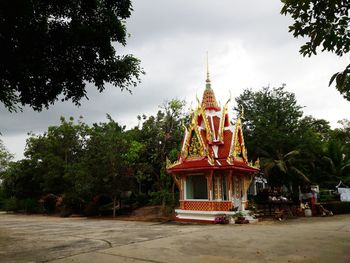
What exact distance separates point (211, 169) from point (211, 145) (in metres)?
1.76

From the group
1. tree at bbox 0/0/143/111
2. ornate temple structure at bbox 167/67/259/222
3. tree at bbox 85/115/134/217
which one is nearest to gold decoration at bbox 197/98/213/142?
ornate temple structure at bbox 167/67/259/222

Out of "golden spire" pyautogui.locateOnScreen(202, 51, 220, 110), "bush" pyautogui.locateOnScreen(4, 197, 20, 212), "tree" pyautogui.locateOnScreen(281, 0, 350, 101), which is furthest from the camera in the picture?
"bush" pyautogui.locateOnScreen(4, 197, 20, 212)

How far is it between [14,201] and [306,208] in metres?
31.5

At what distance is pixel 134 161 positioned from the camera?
23.3 m

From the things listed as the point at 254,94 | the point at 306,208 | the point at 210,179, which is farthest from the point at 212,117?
the point at 254,94

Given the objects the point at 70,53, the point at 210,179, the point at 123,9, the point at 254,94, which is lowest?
the point at 210,179

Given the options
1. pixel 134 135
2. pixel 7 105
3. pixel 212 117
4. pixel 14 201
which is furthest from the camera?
pixel 14 201

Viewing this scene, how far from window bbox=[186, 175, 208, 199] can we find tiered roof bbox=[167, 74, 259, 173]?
1216mm

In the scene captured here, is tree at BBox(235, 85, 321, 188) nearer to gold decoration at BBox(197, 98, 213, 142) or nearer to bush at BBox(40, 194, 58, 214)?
gold decoration at BBox(197, 98, 213, 142)

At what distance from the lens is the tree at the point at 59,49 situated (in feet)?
15.8

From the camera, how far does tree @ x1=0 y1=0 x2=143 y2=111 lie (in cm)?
481

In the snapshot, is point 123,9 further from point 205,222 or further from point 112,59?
point 205,222

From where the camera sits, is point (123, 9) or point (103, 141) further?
point (103, 141)

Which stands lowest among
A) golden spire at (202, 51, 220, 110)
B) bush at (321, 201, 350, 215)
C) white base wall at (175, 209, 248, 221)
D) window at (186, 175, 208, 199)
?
white base wall at (175, 209, 248, 221)
